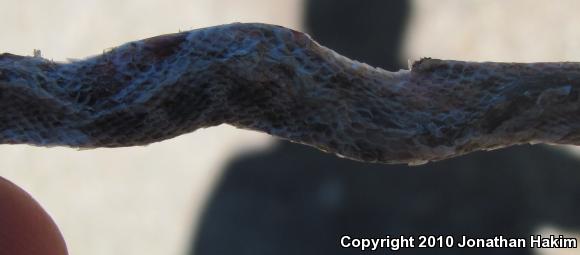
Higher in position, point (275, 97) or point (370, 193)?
point (370, 193)

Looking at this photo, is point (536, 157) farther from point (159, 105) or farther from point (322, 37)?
point (159, 105)

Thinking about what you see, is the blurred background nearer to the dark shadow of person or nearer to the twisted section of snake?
the dark shadow of person

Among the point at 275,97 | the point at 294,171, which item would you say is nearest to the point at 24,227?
the point at 275,97

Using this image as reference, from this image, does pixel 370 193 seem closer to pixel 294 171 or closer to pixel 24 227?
pixel 294 171

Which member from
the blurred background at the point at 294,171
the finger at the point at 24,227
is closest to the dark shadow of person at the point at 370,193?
the blurred background at the point at 294,171

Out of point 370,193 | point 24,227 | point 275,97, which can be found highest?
point 370,193

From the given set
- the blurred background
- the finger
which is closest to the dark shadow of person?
the blurred background

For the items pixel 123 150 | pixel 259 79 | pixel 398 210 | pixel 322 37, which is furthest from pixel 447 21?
pixel 259 79
